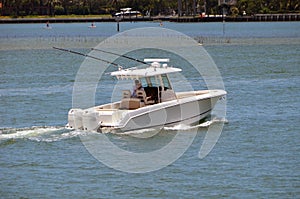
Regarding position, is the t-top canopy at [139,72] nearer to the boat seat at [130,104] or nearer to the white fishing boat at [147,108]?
the white fishing boat at [147,108]

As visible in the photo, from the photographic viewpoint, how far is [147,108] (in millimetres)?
28281

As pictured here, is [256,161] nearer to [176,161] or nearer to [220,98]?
[176,161]

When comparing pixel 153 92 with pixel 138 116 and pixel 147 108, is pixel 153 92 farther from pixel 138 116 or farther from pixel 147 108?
pixel 138 116

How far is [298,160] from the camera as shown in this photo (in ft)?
82.6

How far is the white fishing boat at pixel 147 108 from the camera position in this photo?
27750 millimetres

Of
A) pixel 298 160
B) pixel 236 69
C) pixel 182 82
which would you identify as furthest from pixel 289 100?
pixel 236 69

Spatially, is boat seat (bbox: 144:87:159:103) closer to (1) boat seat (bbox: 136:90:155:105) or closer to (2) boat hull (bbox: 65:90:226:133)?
(1) boat seat (bbox: 136:90:155:105)

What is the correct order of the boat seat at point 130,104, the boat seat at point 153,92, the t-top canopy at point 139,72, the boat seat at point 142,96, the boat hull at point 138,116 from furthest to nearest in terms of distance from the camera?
1. the boat seat at point 153,92
2. the t-top canopy at point 139,72
3. the boat seat at point 142,96
4. the boat seat at point 130,104
5. the boat hull at point 138,116

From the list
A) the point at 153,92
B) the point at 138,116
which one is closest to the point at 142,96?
the point at 153,92

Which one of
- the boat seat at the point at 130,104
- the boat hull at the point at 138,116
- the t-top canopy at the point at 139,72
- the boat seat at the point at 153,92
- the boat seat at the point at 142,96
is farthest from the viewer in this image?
the boat seat at the point at 153,92

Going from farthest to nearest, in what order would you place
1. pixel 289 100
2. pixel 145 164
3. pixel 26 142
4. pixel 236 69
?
pixel 236 69
pixel 289 100
pixel 26 142
pixel 145 164

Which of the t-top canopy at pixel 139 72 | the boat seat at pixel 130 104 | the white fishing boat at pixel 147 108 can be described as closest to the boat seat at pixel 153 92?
the white fishing boat at pixel 147 108

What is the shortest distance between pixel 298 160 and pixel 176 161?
11.3ft

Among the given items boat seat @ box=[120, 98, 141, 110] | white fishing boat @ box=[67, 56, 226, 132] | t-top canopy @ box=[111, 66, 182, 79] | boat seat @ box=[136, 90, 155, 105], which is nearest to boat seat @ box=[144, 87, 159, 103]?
white fishing boat @ box=[67, 56, 226, 132]
